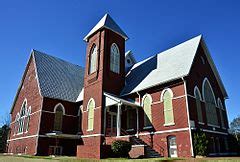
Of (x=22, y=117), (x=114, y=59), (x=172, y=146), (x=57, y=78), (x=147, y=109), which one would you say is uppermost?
(x=114, y=59)

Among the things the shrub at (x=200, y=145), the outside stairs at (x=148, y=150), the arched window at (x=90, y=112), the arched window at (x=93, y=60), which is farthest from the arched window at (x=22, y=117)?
the shrub at (x=200, y=145)

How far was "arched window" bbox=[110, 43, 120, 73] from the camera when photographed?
91.7 ft

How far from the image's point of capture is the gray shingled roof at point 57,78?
2988 centimetres

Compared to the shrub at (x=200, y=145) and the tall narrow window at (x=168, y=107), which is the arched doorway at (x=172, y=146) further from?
the shrub at (x=200, y=145)

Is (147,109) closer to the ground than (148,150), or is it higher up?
higher up

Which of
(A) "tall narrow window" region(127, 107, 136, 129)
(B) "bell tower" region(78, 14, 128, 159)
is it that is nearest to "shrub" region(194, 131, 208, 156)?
(A) "tall narrow window" region(127, 107, 136, 129)

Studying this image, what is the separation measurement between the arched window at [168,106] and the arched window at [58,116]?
14009mm

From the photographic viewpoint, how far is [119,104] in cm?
2256

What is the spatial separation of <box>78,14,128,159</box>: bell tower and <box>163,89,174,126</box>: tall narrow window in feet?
22.1

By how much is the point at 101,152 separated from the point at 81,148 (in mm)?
2479

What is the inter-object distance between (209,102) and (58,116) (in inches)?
708

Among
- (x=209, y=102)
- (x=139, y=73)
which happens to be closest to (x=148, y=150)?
(x=209, y=102)

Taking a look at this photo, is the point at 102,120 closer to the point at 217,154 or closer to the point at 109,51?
the point at 109,51

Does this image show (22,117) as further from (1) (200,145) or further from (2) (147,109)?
(1) (200,145)
